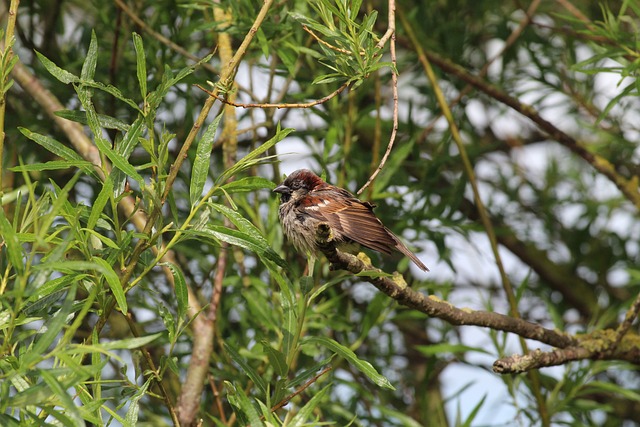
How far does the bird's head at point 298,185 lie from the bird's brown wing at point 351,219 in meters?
0.09

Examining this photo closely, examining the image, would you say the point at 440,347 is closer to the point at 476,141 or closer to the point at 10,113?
the point at 476,141

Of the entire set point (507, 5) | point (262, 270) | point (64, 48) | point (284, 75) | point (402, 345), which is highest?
point (507, 5)

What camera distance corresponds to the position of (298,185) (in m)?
3.52

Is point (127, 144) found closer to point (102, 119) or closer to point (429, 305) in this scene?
point (102, 119)

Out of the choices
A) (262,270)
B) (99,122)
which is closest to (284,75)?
(262,270)

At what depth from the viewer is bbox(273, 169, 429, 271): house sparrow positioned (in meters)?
3.10

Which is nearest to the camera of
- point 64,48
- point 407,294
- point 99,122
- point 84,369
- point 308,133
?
point 84,369

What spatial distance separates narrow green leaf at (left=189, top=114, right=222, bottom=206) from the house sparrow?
754 mm

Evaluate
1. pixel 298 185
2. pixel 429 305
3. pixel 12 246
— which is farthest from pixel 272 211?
pixel 12 246

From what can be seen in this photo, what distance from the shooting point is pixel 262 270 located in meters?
4.06

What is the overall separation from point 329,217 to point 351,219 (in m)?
0.10

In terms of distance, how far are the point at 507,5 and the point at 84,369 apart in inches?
192

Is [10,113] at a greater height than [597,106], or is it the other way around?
[597,106]

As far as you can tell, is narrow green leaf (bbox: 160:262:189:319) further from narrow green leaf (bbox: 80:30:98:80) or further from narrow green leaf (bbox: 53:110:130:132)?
narrow green leaf (bbox: 80:30:98:80)
